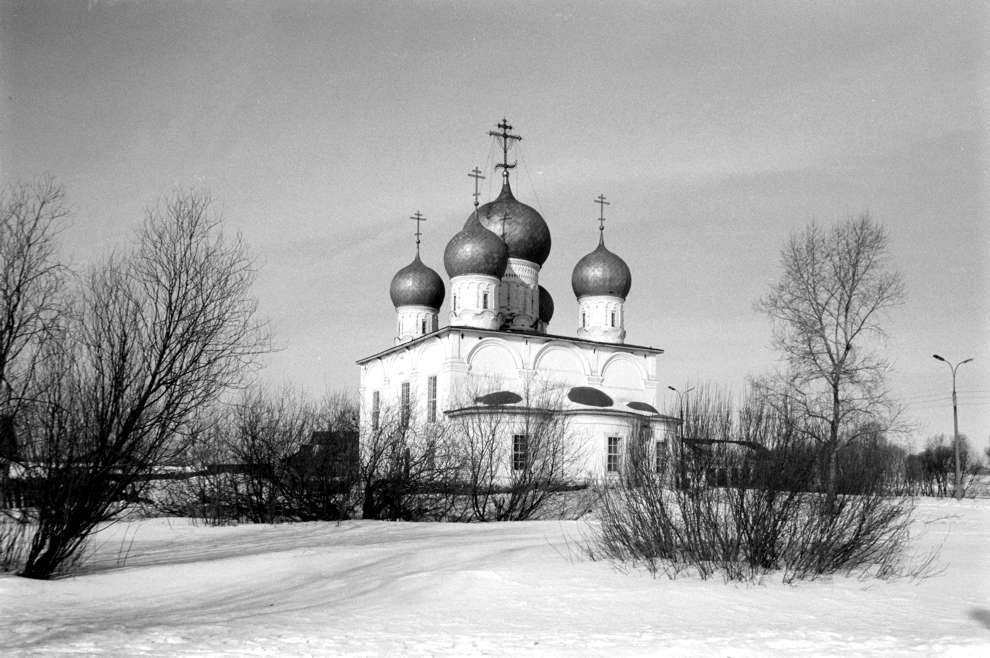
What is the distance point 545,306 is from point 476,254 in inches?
234

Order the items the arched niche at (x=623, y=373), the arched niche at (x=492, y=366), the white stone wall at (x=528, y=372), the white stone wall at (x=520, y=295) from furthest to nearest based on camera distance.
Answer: the white stone wall at (x=520, y=295)
the arched niche at (x=623, y=373)
the arched niche at (x=492, y=366)
the white stone wall at (x=528, y=372)

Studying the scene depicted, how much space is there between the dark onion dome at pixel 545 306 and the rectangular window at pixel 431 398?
24.0ft

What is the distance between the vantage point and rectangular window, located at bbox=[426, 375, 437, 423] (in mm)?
32156

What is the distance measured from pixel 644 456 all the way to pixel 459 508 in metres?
10.5

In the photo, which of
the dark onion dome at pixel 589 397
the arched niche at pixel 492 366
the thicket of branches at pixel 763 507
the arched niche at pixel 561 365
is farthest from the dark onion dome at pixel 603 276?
the thicket of branches at pixel 763 507

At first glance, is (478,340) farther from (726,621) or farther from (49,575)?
(726,621)

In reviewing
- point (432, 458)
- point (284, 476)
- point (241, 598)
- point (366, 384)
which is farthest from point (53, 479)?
point (366, 384)

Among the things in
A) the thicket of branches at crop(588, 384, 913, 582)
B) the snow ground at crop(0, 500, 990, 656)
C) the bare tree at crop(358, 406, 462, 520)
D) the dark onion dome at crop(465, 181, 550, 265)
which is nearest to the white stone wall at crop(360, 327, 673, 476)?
the dark onion dome at crop(465, 181, 550, 265)

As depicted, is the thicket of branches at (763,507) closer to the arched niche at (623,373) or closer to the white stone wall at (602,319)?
the arched niche at (623,373)

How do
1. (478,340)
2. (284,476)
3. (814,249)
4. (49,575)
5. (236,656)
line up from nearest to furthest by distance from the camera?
(236,656), (49,575), (284,476), (814,249), (478,340)

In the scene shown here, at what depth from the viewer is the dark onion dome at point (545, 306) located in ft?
127

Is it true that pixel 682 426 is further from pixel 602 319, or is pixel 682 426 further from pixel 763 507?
pixel 602 319

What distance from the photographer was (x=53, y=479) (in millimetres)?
9820

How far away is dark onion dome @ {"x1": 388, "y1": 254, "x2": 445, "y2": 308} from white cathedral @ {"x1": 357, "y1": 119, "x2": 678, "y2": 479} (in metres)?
0.04
